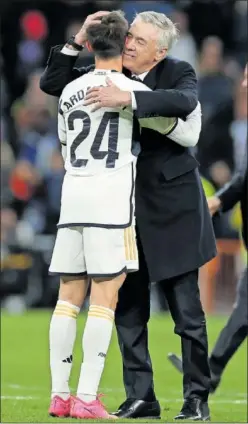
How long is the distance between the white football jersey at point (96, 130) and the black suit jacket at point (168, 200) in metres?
0.37

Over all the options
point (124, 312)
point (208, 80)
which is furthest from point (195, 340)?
point (208, 80)

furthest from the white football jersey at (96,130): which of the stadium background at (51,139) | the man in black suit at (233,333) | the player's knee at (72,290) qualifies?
the stadium background at (51,139)

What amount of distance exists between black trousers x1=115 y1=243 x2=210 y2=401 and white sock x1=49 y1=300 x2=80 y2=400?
2.10 ft

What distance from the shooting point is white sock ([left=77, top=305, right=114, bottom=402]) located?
705cm

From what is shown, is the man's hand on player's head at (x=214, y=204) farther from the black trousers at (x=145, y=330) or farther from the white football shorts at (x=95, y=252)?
the white football shorts at (x=95, y=252)

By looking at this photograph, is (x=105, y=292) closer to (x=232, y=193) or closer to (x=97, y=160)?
(x=97, y=160)

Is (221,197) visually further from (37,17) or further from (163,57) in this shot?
(37,17)

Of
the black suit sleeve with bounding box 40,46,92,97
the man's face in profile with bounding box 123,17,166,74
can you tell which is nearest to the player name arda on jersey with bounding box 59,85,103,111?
the black suit sleeve with bounding box 40,46,92,97

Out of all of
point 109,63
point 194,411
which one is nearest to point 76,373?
point 194,411

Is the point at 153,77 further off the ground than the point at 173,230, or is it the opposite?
the point at 153,77

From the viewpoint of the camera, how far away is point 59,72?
7.39m

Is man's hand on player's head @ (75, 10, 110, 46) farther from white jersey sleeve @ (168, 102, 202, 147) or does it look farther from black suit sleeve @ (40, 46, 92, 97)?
white jersey sleeve @ (168, 102, 202, 147)

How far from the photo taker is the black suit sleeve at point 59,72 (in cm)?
737

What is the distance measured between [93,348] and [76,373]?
4206mm
